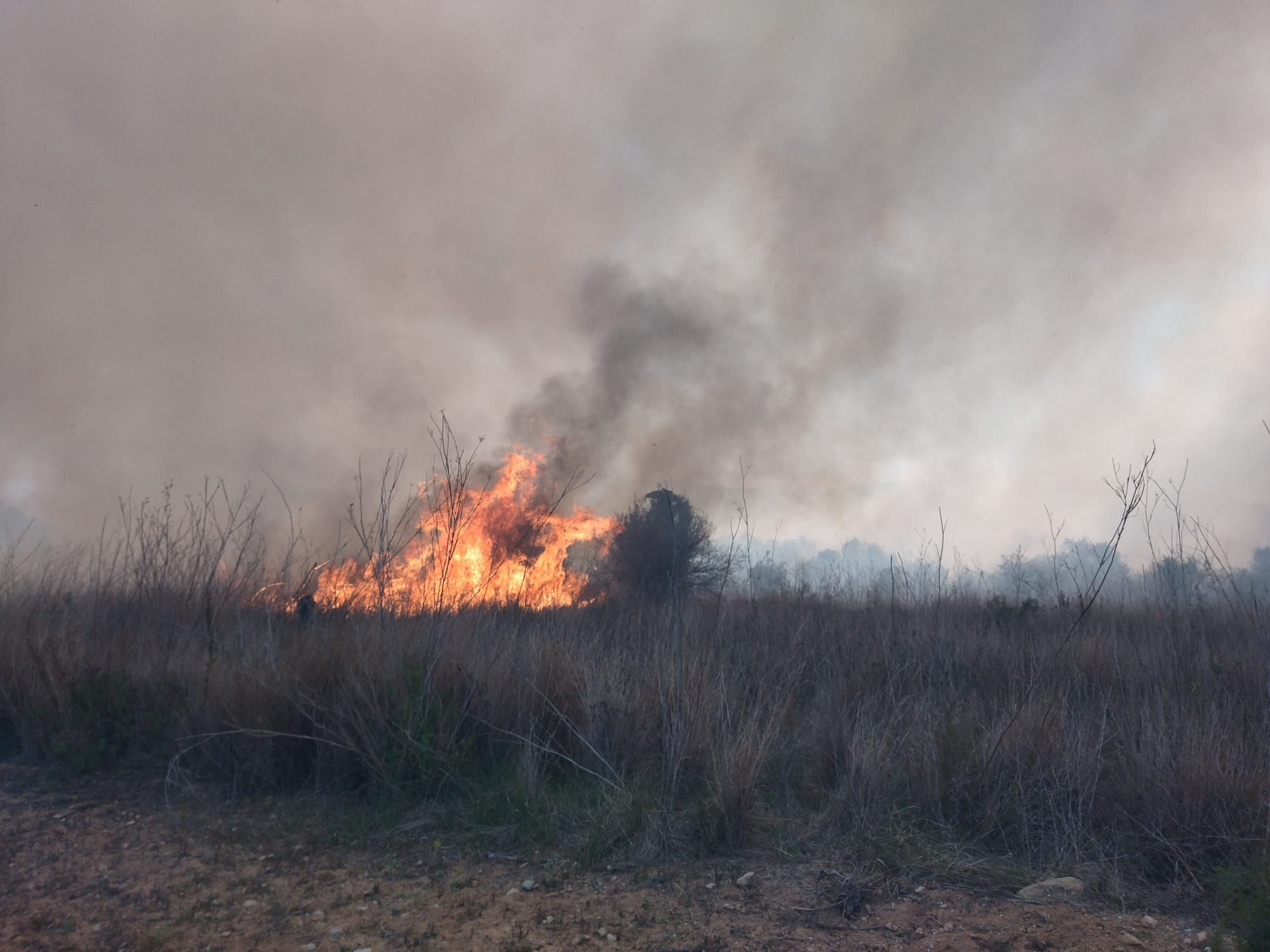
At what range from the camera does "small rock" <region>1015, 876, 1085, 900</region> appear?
3.18 meters

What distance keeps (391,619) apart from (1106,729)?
17.5ft

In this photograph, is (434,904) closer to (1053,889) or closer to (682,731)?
(682,731)

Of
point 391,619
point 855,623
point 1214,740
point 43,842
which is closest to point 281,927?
point 43,842

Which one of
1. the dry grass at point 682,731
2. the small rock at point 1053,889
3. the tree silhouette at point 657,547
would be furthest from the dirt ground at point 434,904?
the tree silhouette at point 657,547

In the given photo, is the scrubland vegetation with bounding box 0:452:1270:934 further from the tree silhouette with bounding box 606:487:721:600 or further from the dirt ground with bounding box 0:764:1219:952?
the tree silhouette with bounding box 606:487:721:600

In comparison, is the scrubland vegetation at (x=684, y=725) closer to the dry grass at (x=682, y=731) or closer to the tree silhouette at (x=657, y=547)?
the dry grass at (x=682, y=731)

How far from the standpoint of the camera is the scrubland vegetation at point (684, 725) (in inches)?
146

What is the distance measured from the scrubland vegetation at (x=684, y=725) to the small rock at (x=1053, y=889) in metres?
0.11

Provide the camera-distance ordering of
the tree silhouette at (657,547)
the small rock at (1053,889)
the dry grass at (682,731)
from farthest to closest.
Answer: the tree silhouette at (657,547) → the dry grass at (682,731) → the small rock at (1053,889)

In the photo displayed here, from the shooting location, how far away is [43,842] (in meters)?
3.78

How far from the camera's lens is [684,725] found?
171 inches

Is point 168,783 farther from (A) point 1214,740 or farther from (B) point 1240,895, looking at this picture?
(A) point 1214,740

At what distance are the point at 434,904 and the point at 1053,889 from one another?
9.53 ft

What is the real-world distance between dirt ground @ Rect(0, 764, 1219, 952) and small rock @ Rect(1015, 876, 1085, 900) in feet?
0.20
